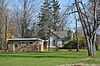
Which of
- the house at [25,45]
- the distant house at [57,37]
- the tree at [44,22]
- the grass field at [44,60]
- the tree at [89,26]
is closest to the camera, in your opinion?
the grass field at [44,60]

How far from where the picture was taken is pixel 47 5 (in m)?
109

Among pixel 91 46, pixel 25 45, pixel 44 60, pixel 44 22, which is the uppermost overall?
pixel 44 22

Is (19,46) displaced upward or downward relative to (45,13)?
downward

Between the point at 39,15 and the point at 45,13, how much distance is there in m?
5.73

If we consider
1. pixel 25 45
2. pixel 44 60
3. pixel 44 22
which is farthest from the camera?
pixel 44 22

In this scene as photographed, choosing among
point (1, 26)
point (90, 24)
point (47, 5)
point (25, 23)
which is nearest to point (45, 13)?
point (47, 5)

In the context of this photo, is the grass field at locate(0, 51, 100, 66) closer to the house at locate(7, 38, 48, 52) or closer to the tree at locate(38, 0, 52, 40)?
the house at locate(7, 38, 48, 52)

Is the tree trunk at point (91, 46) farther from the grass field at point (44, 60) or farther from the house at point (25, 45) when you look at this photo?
the house at point (25, 45)

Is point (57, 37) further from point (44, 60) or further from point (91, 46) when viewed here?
point (44, 60)

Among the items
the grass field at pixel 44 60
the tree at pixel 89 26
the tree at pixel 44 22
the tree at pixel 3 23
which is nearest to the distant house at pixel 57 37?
the tree at pixel 44 22

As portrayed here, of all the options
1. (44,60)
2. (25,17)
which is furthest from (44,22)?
(44,60)

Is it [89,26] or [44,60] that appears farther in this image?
[89,26]

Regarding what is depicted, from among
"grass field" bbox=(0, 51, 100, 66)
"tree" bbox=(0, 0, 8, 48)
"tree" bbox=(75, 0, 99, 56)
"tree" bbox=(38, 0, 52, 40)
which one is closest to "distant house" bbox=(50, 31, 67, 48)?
"tree" bbox=(38, 0, 52, 40)

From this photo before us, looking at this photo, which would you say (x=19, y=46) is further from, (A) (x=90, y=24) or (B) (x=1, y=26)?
(A) (x=90, y=24)
